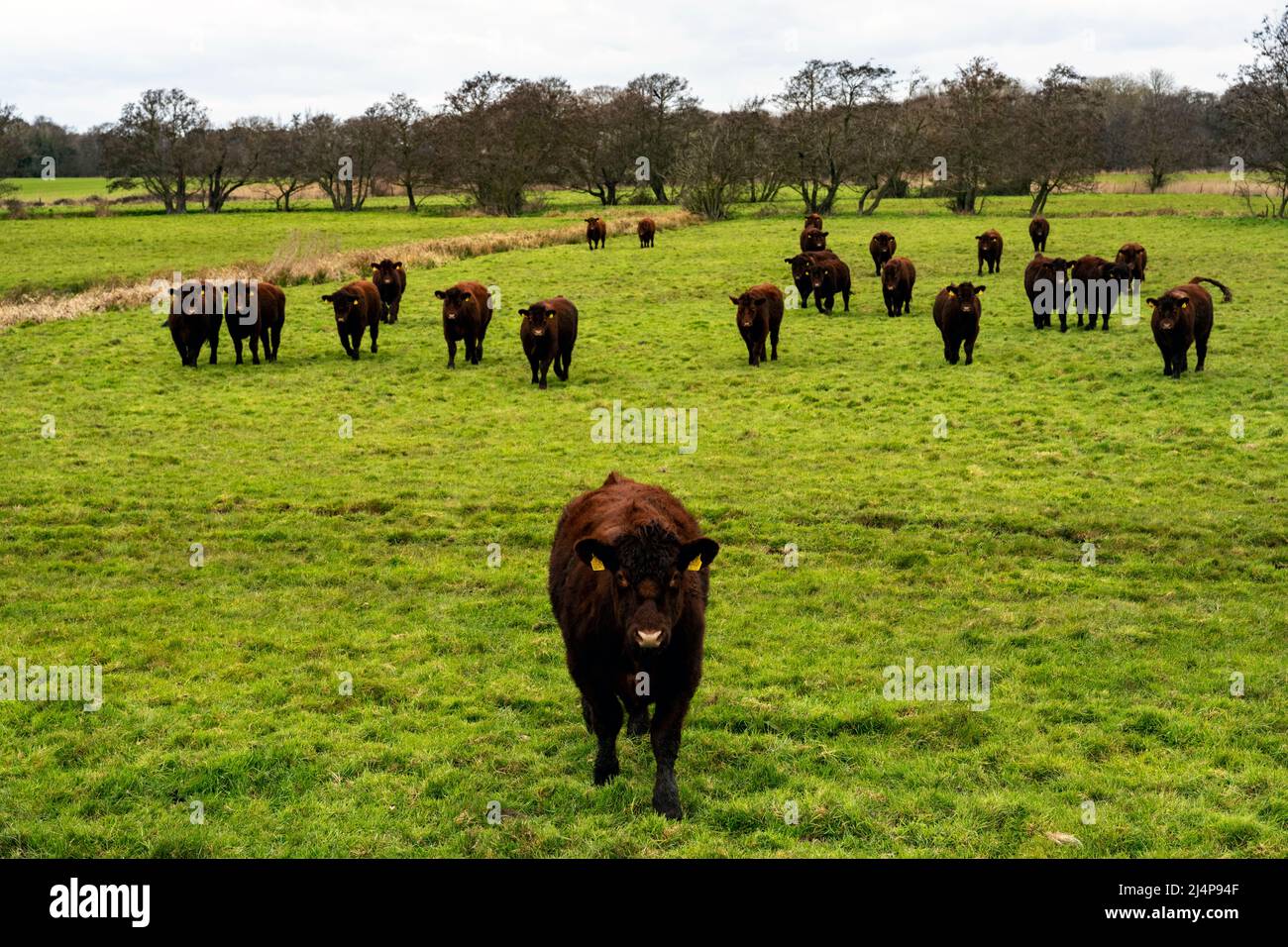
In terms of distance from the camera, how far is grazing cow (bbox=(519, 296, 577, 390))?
18.5 m

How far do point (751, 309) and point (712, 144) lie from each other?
39.1 meters

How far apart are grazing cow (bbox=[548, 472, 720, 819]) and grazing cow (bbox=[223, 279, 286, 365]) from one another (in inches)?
668

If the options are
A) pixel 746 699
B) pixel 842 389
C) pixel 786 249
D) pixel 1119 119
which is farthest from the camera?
pixel 1119 119

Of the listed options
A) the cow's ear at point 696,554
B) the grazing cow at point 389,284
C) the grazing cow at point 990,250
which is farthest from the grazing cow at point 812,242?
the cow's ear at point 696,554

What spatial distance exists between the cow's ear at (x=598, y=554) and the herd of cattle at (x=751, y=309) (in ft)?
43.1

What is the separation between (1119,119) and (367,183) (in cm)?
6629

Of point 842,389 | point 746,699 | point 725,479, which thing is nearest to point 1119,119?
point 842,389

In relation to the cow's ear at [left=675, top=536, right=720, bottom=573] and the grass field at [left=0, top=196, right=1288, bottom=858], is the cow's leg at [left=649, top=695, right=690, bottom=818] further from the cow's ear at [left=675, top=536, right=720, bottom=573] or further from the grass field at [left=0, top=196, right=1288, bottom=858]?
the cow's ear at [left=675, top=536, right=720, bottom=573]

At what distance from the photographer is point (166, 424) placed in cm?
1636

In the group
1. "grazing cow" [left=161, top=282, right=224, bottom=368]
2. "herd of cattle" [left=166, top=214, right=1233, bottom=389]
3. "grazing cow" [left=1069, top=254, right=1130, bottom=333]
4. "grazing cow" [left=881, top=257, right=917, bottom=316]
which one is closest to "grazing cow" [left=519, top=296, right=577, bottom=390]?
"herd of cattle" [left=166, top=214, right=1233, bottom=389]

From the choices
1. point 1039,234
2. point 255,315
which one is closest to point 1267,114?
point 1039,234

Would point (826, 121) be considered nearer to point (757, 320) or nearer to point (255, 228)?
point (255, 228)

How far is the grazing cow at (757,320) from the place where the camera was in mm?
20516
